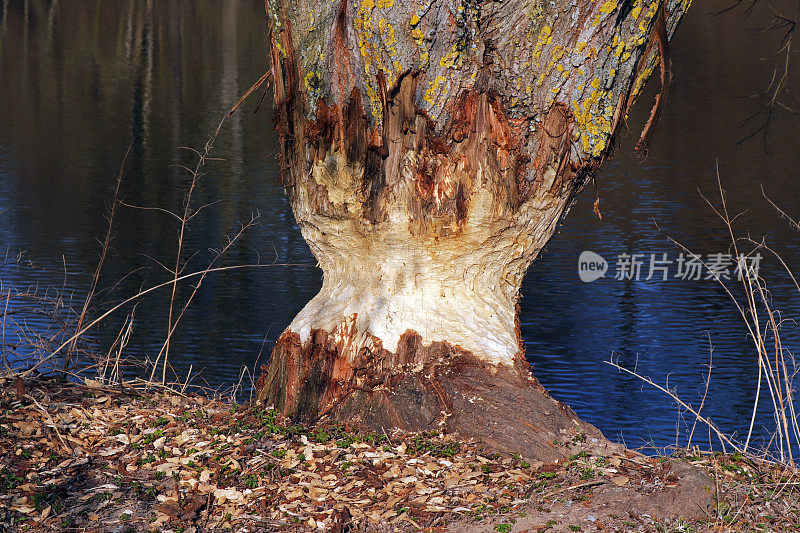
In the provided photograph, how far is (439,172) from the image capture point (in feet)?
12.4

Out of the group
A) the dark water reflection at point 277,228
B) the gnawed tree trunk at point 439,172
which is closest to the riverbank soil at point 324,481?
the gnawed tree trunk at point 439,172

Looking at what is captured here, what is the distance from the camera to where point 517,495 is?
3254 millimetres

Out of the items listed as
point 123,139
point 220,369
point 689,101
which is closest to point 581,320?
point 220,369

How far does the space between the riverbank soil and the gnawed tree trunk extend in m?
0.22

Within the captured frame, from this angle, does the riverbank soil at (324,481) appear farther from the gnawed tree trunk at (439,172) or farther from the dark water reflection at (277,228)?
the dark water reflection at (277,228)

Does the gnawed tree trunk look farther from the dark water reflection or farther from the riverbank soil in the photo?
the dark water reflection

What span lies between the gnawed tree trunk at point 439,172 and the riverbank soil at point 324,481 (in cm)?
22

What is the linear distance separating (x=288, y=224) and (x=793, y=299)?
20.2 ft

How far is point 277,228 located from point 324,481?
26.9 ft

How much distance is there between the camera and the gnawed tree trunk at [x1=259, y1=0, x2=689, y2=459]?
3617mm

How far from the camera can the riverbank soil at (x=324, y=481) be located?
3.12m

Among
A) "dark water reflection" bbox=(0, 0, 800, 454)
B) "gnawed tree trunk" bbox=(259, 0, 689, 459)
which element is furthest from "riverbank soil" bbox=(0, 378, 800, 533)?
"dark water reflection" bbox=(0, 0, 800, 454)

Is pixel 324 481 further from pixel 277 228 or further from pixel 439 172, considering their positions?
pixel 277 228

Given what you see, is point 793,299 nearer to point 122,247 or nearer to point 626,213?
point 626,213
